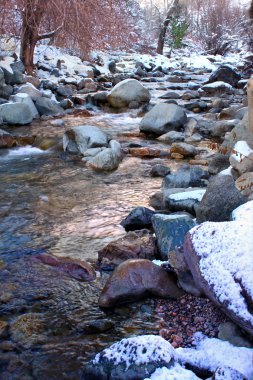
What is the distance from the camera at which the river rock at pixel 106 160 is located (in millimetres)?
6309

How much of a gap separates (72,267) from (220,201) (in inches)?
47.2

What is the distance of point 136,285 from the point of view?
9.87ft

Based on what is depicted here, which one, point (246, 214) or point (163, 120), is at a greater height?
point (246, 214)

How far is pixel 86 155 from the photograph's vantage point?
6.80m

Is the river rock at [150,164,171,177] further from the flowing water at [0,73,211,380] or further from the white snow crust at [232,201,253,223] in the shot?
the white snow crust at [232,201,253,223]

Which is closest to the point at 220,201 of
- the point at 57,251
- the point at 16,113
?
the point at 57,251

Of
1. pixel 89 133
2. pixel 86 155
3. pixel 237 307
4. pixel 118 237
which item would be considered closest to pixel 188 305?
pixel 237 307

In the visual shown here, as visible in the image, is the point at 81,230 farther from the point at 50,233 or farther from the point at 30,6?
the point at 30,6

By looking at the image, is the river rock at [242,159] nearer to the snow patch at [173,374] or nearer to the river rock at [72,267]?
the river rock at [72,267]

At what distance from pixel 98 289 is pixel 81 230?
1.06 m

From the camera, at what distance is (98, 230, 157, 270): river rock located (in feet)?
11.5

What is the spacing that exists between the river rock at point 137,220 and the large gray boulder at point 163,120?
4.33m

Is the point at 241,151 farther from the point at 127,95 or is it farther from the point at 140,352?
the point at 127,95

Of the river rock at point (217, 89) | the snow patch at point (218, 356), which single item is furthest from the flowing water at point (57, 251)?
the river rock at point (217, 89)
